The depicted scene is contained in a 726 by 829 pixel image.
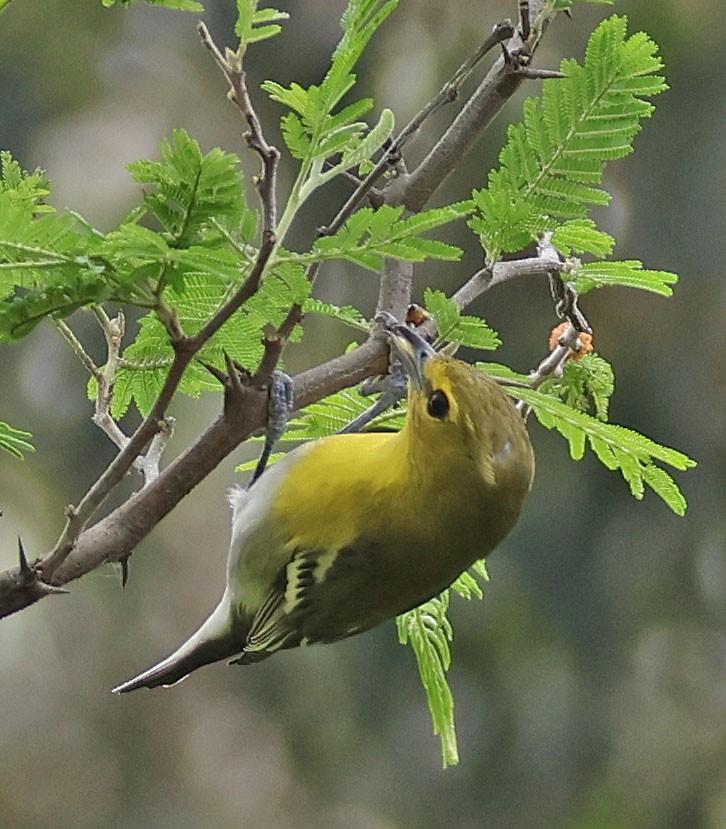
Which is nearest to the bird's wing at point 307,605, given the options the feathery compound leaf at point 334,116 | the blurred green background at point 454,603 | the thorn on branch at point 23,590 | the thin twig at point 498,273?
the thin twig at point 498,273

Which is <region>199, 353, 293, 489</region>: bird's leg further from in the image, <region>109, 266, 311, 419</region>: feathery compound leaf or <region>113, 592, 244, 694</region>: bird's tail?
<region>113, 592, 244, 694</region>: bird's tail

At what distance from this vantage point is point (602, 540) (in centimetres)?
→ 247

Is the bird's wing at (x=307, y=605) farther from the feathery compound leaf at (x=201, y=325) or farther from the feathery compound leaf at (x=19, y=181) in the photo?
the feathery compound leaf at (x=19, y=181)

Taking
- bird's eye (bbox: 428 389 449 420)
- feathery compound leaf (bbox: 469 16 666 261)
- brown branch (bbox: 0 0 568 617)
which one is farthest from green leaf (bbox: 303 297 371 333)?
bird's eye (bbox: 428 389 449 420)

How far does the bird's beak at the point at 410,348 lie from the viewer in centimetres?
91

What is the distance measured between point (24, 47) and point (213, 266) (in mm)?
2051

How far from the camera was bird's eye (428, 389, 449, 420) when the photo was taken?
1098mm

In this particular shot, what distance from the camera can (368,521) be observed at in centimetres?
124

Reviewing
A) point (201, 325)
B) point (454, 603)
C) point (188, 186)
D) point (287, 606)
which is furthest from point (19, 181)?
point (454, 603)

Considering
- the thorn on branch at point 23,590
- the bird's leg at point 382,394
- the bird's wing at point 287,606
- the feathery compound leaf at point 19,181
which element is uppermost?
the feathery compound leaf at point 19,181

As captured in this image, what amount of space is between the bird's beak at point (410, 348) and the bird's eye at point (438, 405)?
5cm

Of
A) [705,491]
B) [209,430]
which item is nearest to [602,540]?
[705,491]

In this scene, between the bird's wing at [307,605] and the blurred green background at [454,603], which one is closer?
the bird's wing at [307,605]

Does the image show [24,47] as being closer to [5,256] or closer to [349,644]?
[349,644]
